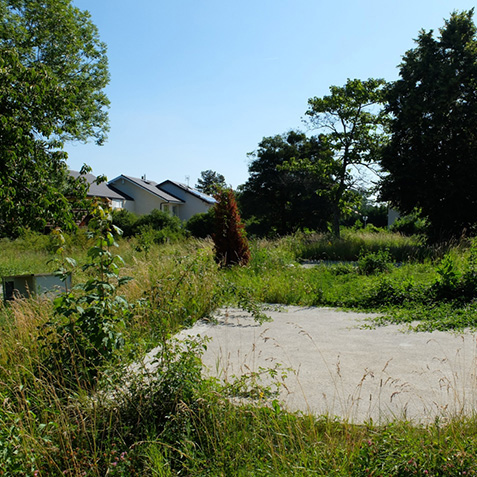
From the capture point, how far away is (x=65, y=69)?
18406 millimetres

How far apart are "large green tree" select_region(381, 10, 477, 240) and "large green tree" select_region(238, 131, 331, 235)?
1266cm

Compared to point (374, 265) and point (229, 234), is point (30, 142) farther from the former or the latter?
point (374, 265)

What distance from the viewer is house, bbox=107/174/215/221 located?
43.2m

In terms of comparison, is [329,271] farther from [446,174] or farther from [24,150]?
[446,174]

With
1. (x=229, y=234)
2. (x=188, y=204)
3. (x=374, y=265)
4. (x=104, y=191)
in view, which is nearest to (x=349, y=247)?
(x=374, y=265)

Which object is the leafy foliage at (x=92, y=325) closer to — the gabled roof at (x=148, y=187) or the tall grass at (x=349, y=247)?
the tall grass at (x=349, y=247)

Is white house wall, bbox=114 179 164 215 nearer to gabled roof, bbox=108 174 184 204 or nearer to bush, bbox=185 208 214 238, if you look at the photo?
gabled roof, bbox=108 174 184 204

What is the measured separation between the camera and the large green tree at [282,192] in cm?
2962

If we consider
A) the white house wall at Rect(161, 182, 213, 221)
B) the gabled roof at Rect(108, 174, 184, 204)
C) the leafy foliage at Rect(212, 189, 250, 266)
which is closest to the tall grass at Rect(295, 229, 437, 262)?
the leafy foliage at Rect(212, 189, 250, 266)

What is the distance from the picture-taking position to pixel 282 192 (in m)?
30.6

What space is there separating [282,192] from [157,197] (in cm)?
1669

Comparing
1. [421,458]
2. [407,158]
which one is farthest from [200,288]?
[407,158]

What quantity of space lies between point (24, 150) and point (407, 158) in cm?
1382

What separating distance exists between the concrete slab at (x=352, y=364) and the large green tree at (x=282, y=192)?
2359 cm
